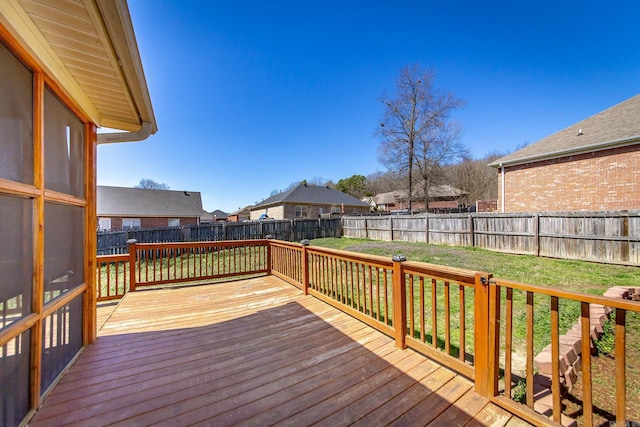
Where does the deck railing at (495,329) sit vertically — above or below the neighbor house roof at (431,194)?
below

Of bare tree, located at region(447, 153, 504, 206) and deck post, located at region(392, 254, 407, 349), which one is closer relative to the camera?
deck post, located at region(392, 254, 407, 349)

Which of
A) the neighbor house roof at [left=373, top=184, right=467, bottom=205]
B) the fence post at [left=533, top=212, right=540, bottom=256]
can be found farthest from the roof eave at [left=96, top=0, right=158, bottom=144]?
the neighbor house roof at [left=373, top=184, right=467, bottom=205]

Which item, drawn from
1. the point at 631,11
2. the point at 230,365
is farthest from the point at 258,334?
the point at 631,11

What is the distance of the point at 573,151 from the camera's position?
10.7 m

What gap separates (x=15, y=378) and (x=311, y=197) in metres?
25.8

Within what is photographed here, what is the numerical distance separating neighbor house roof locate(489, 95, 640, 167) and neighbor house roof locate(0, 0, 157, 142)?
15051 millimetres

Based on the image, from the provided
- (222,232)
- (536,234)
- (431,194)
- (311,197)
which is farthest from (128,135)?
(311,197)

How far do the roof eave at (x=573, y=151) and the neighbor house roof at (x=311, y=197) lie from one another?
16.8 metres

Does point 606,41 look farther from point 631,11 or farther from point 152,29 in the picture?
point 152,29

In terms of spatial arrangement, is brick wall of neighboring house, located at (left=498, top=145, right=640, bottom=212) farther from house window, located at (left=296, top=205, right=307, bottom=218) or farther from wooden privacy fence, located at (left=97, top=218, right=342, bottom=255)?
house window, located at (left=296, top=205, right=307, bottom=218)

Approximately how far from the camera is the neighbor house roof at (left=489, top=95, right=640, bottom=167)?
9.69m

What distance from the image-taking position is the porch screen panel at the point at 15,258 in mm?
1457

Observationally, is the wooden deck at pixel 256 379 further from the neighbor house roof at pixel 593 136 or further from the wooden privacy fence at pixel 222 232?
the neighbor house roof at pixel 593 136

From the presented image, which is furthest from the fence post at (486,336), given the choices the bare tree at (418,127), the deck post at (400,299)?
the bare tree at (418,127)
